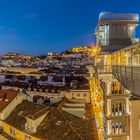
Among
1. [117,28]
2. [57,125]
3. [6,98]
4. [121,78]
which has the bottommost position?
[57,125]

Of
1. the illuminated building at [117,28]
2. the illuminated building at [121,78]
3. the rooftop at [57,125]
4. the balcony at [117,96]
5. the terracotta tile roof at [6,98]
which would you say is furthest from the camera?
the terracotta tile roof at [6,98]

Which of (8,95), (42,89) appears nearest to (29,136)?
(8,95)

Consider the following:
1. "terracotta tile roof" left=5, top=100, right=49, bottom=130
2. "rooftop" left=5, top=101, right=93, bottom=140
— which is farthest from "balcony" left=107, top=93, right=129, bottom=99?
"terracotta tile roof" left=5, top=100, right=49, bottom=130

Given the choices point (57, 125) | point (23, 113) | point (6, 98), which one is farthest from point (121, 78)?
point (6, 98)

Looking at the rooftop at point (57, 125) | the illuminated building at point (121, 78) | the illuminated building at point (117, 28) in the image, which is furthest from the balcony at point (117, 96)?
the illuminated building at point (117, 28)

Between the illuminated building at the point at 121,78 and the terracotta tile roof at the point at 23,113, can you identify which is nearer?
the illuminated building at the point at 121,78

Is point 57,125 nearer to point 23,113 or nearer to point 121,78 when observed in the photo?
point 23,113

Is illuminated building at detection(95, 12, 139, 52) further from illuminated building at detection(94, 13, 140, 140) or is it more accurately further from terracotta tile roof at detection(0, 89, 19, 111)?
terracotta tile roof at detection(0, 89, 19, 111)

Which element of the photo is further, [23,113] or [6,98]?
[6,98]

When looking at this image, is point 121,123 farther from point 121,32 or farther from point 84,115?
point 84,115

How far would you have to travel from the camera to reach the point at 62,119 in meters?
27.8

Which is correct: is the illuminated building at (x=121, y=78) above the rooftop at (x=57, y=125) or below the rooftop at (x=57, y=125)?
above

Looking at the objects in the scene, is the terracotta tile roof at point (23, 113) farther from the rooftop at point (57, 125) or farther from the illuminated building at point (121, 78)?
the illuminated building at point (121, 78)

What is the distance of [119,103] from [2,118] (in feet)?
58.0
